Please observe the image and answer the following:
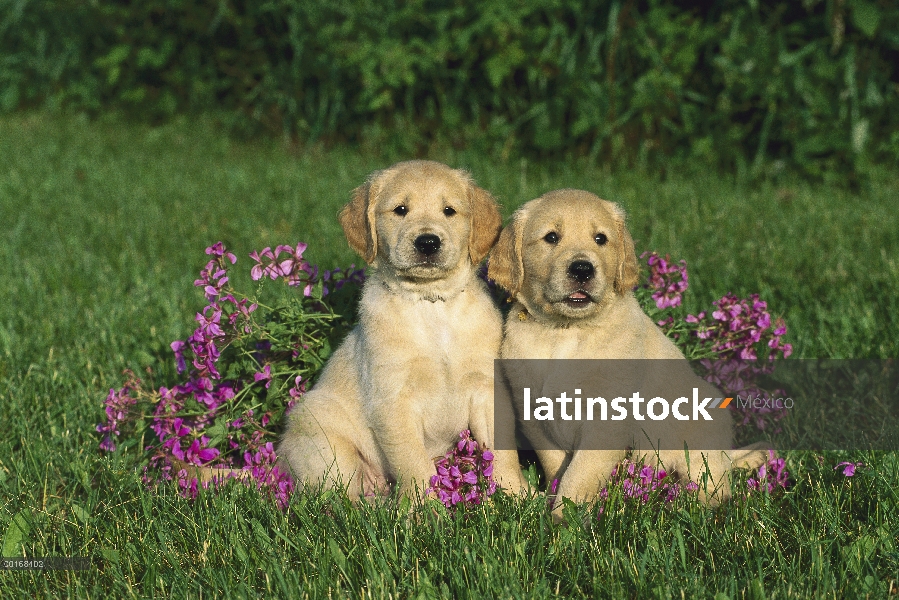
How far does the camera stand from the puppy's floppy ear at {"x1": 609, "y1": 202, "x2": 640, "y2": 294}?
3.84m

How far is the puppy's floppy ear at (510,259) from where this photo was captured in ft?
12.5

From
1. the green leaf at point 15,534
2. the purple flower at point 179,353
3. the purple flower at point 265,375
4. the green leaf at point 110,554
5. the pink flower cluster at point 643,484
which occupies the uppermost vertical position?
the purple flower at point 179,353


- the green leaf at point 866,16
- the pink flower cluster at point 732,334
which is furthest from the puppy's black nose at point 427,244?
the green leaf at point 866,16

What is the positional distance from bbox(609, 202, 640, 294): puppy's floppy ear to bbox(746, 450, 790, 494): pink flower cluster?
865 millimetres

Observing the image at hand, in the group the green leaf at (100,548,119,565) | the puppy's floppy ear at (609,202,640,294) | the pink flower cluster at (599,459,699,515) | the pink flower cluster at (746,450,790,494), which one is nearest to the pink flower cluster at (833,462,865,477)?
the pink flower cluster at (746,450,790,494)

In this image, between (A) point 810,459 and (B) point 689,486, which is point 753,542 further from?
(A) point 810,459

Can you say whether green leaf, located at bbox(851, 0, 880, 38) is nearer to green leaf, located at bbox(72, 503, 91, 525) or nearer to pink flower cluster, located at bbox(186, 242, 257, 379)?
pink flower cluster, located at bbox(186, 242, 257, 379)

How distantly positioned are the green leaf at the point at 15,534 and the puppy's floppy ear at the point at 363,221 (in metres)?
1.60

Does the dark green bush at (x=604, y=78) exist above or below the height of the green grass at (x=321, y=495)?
above

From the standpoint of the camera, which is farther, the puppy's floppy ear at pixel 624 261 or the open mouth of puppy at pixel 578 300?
the puppy's floppy ear at pixel 624 261

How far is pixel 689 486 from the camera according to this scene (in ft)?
12.0

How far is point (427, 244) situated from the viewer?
3.69m

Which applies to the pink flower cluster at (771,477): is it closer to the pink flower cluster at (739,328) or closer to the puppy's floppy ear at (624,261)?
the pink flower cluster at (739,328)

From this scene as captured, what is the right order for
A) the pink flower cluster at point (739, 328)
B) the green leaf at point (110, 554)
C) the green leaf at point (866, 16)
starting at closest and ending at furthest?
the green leaf at point (110, 554)
the pink flower cluster at point (739, 328)
the green leaf at point (866, 16)
